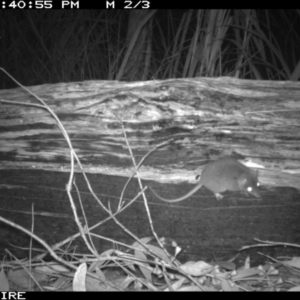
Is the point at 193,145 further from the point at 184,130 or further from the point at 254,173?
the point at 254,173

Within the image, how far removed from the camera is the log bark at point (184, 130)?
6.56ft

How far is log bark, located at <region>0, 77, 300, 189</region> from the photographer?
1999mm

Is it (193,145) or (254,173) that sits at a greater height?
(193,145)

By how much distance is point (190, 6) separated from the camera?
10.4 feet

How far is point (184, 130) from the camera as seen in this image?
1994 mm

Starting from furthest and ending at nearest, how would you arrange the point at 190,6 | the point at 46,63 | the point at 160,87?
the point at 46,63 < the point at 190,6 < the point at 160,87

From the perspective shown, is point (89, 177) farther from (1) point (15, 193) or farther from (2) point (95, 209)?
(1) point (15, 193)

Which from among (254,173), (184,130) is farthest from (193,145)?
(254,173)

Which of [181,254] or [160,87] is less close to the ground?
[160,87]

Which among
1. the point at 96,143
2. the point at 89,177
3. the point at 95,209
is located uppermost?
the point at 96,143

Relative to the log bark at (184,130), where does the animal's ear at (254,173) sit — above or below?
below

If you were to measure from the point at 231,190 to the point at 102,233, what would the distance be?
0.89 metres

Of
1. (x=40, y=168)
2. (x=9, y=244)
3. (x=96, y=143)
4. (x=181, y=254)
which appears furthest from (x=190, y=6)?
(x=9, y=244)

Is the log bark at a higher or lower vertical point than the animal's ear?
higher
